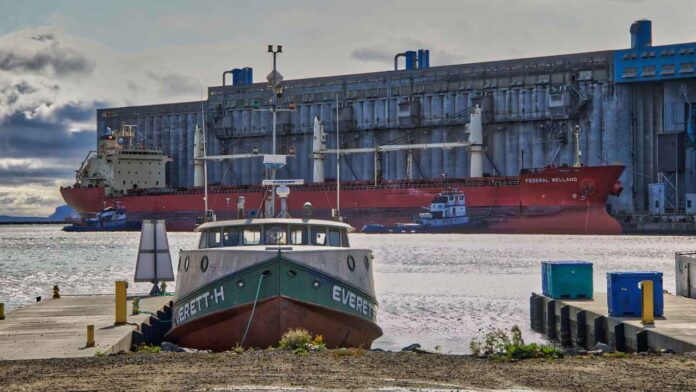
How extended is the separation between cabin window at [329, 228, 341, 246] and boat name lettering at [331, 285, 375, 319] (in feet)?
4.66

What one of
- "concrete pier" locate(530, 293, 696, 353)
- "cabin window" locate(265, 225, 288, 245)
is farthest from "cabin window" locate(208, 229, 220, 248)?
"concrete pier" locate(530, 293, 696, 353)

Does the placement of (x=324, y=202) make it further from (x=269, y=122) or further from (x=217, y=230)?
(x=217, y=230)

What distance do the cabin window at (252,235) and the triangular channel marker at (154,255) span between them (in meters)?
8.30

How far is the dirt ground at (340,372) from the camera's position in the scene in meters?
14.3

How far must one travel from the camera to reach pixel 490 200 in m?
96.1

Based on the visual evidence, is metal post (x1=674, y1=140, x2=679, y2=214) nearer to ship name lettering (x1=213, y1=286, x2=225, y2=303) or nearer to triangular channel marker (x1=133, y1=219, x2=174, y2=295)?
triangular channel marker (x1=133, y1=219, x2=174, y2=295)

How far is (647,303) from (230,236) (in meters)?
9.08

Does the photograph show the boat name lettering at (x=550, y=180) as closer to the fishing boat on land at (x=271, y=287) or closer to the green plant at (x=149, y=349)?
the fishing boat on land at (x=271, y=287)

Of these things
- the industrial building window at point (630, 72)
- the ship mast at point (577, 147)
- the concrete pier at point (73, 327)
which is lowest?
the concrete pier at point (73, 327)

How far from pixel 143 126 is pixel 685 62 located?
74.7 metres

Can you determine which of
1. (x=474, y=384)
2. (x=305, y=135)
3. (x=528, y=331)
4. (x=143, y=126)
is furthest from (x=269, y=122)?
(x=474, y=384)

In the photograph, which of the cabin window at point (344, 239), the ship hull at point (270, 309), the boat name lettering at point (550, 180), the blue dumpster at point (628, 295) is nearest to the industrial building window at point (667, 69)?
the boat name lettering at point (550, 180)

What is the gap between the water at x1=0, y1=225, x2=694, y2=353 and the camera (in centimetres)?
3097

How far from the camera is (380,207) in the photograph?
334ft
